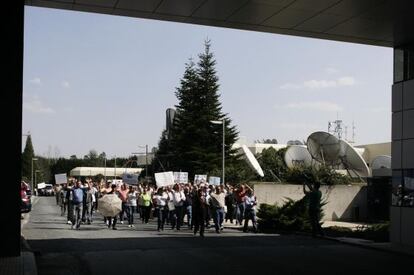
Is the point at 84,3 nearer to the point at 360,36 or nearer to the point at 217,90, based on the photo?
the point at 360,36

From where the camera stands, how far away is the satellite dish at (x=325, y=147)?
47.3 metres

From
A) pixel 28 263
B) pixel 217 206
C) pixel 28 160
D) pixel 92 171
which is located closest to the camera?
pixel 28 263

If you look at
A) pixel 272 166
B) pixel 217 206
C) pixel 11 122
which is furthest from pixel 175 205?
pixel 272 166

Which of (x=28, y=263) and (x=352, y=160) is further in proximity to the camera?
(x=352, y=160)

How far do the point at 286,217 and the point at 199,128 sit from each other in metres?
50.4

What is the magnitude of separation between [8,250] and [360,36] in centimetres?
1088

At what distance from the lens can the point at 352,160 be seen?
4703cm

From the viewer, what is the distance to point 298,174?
38562 mm

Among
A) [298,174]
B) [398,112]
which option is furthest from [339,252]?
[298,174]

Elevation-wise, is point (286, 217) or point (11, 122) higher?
point (11, 122)

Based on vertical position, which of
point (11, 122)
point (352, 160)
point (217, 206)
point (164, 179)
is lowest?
point (217, 206)

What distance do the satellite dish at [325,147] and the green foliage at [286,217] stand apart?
2429 cm

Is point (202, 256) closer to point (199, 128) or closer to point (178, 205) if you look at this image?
point (178, 205)

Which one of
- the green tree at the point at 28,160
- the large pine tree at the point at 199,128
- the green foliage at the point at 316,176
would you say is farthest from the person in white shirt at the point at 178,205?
the green tree at the point at 28,160
